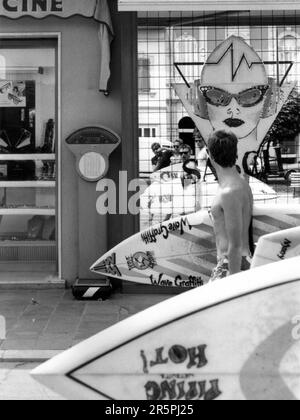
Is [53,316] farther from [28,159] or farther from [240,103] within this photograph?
[240,103]

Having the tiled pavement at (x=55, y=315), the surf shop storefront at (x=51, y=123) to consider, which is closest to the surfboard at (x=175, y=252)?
the tiled pavement at (x=55, y=315)

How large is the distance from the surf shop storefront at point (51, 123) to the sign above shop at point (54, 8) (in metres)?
0.01

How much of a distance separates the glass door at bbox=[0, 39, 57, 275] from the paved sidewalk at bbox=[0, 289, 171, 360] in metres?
0.79

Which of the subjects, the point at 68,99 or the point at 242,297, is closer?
the point at 242,297

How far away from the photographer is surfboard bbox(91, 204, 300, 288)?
7082mm

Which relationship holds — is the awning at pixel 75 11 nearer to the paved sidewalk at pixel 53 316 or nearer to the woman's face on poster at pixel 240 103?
the woman's face on poster at pixel 240 103

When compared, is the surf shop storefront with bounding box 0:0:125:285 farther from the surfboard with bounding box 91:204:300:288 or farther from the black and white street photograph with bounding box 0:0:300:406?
the surfboard with bounding box 91:204:300:288

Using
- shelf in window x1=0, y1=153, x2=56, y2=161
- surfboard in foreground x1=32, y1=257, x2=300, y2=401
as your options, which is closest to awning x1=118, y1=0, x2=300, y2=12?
shelf in window x1=0, y1=153, x2=56, y2=161

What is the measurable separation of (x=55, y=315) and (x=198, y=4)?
361 centimetres

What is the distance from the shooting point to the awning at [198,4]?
7.47m

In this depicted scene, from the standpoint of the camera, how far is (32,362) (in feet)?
19.7

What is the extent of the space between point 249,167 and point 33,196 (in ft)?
9.13

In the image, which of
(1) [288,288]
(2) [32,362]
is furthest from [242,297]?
(2) [32,362]
